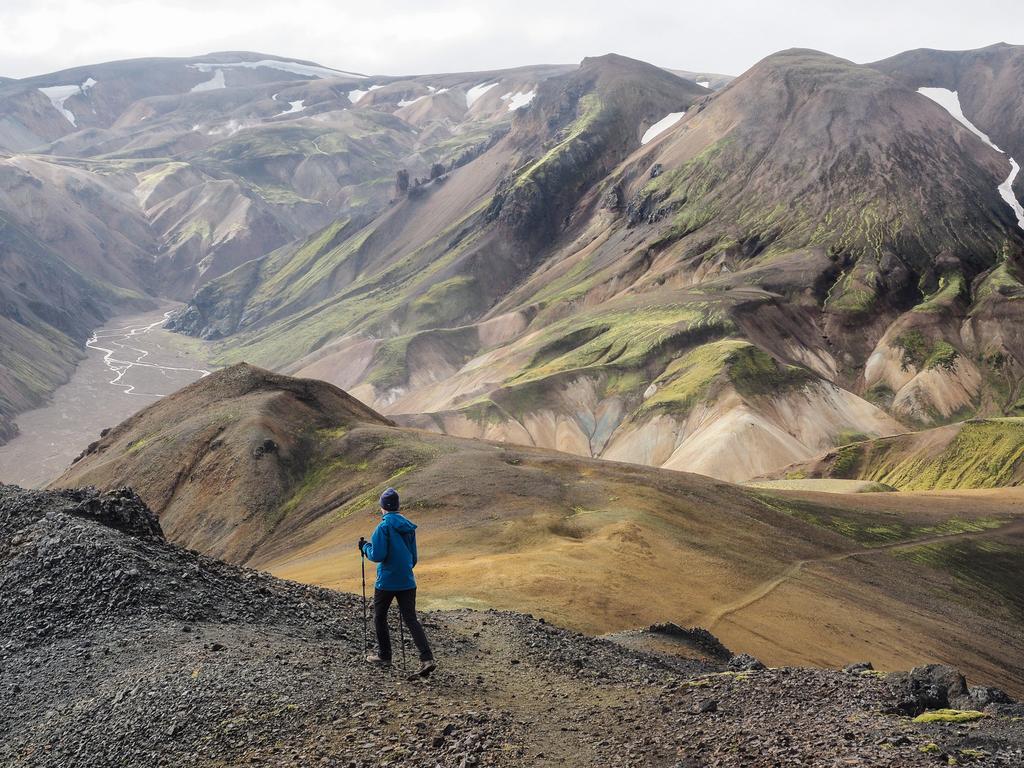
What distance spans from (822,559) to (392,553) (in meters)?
44.8

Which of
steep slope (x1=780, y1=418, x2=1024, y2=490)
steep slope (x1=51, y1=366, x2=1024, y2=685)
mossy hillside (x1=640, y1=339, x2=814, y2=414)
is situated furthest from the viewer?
mossy hillside (x1=640, y1=339, x2=814, y2=414)

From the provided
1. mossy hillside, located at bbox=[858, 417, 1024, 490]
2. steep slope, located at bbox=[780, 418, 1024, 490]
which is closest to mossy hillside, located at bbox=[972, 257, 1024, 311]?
mossy hillside, located at bbox=[858, 417, 1024, 490]

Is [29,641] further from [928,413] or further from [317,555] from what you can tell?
[928,413]

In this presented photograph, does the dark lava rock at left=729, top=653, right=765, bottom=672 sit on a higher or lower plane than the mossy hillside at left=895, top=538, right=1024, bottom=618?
higher

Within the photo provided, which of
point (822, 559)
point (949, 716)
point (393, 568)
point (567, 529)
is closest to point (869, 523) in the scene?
point (822, 559)

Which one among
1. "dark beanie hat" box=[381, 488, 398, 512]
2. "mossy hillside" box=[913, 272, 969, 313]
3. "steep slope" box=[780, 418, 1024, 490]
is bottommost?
"steep slope" box=[780, 418, 1024, 490]

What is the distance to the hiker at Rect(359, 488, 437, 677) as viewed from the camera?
723 inches

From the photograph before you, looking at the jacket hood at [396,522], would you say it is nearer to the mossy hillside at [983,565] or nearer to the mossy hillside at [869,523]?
the mossy hillside at [983,565]

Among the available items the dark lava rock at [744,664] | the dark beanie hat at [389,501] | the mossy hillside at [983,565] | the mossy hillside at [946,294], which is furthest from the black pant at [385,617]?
the mossy hillside at [946,294]

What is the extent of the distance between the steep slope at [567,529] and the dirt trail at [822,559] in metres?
0.20

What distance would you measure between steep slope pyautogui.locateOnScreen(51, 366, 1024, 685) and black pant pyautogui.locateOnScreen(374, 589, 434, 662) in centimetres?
1478

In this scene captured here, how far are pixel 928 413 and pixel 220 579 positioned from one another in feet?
498

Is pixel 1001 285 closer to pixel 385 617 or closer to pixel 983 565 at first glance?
pixel 983 565

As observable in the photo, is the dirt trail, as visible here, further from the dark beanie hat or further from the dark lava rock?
the dark beanie hat
